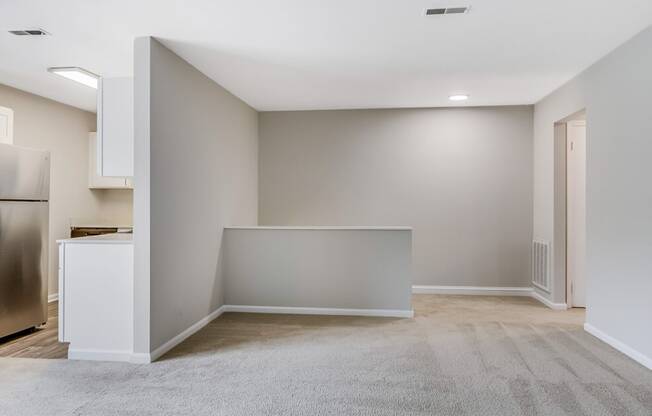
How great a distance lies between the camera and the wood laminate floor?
3.50 metres

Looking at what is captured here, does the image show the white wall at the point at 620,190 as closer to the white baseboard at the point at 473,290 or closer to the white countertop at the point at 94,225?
the white baseboard at the point at 473,290

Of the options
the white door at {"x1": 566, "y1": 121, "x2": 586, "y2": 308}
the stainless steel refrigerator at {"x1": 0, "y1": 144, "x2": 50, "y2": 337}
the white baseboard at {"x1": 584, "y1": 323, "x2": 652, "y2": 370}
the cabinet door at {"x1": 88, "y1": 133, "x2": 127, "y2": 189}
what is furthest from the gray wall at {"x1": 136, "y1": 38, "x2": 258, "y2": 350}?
the white door at {"x1": 566, "y1": 121, "x2": 586, "y2": 308}

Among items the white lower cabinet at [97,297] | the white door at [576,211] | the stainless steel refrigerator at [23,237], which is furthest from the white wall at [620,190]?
the stainless steel refrigerator at [23,237]

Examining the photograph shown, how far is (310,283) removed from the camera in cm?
474

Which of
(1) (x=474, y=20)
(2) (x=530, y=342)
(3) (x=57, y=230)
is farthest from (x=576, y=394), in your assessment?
A: (3) (x=57, y=230)

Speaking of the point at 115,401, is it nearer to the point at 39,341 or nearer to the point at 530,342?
the point at 39,341

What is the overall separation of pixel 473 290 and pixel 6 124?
5.52m

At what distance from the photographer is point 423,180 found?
584cm

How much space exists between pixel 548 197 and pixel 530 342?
80.3 inches

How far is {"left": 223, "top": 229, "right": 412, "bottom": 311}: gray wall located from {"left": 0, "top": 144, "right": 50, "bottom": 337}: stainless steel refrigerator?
1709mm

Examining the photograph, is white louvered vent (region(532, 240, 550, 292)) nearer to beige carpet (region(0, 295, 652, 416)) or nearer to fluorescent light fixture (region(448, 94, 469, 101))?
beige carpet (region(0, 295, 652, 416))

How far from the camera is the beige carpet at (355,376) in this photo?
8.38 ft

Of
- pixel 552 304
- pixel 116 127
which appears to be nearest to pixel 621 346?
pixel 552 304

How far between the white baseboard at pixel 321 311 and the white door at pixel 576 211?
6.19ft
